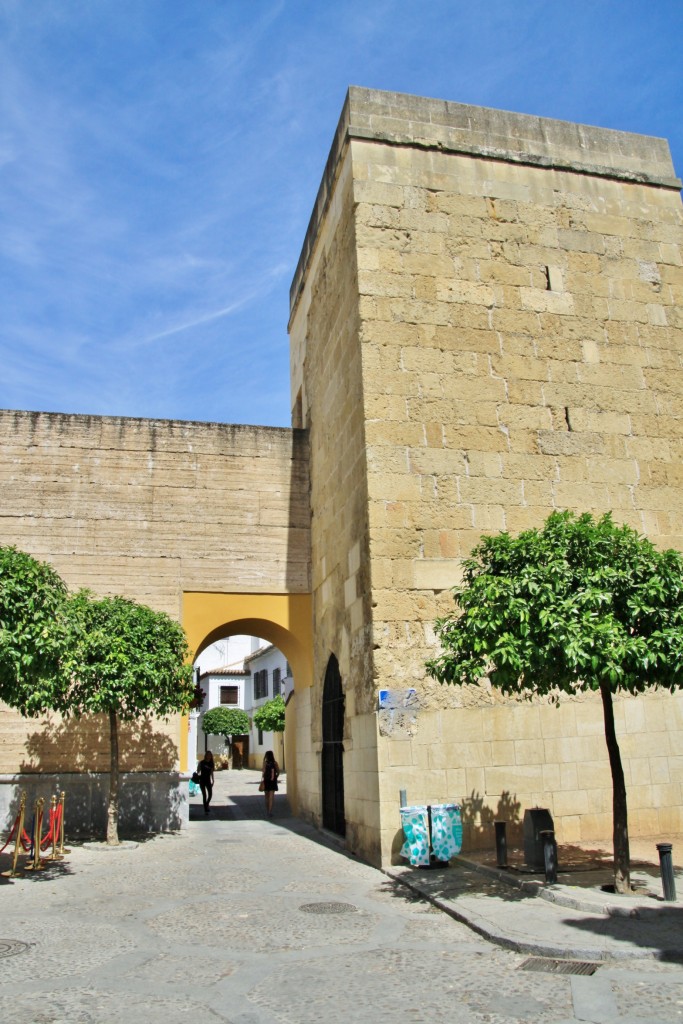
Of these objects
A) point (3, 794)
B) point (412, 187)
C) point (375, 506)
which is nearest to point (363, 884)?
point (375, 506)

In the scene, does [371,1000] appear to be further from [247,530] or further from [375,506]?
[247,530]

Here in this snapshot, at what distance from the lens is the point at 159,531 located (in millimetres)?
13055

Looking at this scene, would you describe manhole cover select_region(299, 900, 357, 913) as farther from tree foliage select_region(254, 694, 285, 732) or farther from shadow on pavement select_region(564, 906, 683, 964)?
tree foliage select_region(254, 694, 285, 732)

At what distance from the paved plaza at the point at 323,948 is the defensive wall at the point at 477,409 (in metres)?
1.78

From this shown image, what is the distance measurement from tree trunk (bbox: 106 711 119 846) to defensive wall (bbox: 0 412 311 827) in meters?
1.04

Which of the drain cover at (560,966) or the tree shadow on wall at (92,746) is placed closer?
the drain cover at (560,966)

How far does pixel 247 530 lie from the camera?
528 inches

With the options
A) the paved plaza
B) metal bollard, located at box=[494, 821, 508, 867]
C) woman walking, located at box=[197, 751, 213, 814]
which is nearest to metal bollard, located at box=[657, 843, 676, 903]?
the paved plaza

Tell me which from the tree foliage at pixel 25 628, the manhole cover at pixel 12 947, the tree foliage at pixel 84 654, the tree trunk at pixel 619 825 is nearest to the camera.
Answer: the manhole cover at pixel 12 947

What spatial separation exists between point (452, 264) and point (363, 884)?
7700mm

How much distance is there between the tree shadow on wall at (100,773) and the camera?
11656 millimetres

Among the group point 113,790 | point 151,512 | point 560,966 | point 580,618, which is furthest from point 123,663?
point 560,966

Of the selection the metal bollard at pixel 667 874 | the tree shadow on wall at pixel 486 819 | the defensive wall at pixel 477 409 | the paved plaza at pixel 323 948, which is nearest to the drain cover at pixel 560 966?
the paved plaza at pixel 323 948

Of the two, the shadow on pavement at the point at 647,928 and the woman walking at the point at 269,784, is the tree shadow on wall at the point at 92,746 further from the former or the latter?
the shadow on pavement at the point at 647,928
